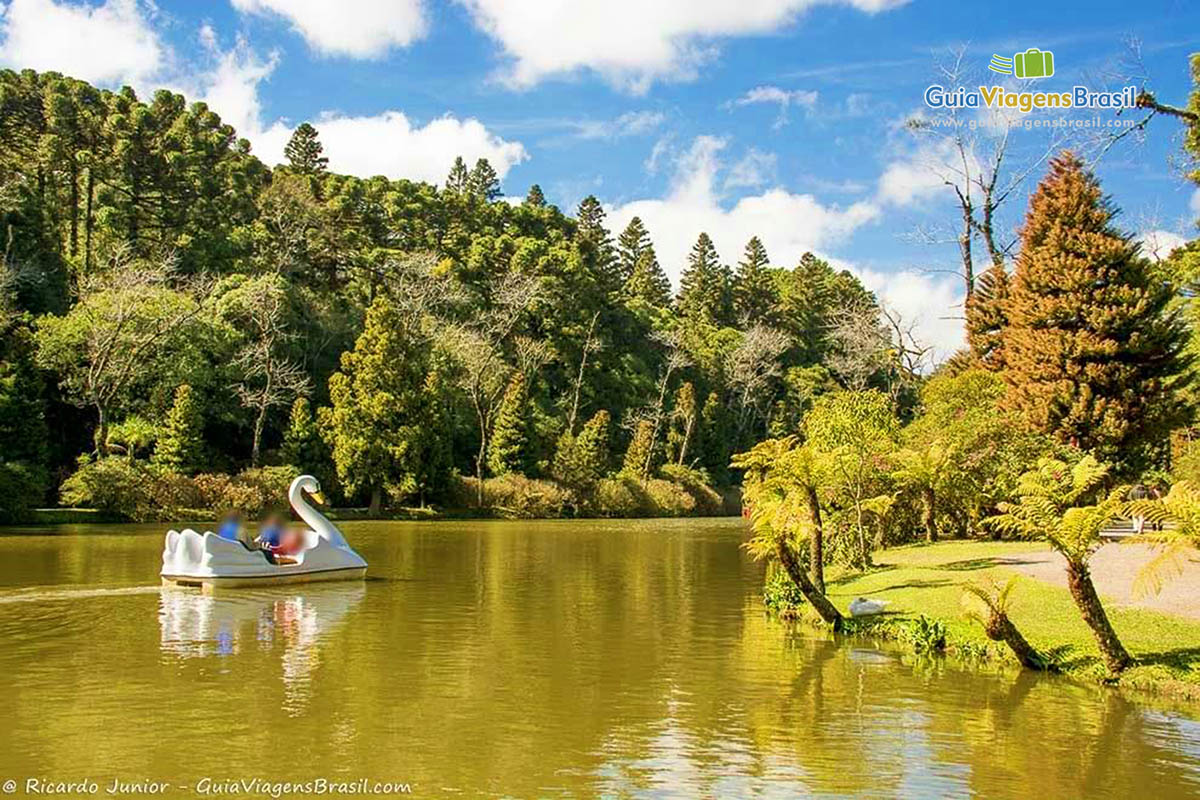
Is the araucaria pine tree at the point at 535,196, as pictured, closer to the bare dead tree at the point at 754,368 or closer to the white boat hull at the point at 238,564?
the bare dead tree at the point at 754,368

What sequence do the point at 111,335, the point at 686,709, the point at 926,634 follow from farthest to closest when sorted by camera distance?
the point at 111,335 → the point at 926,634 → the point at 686,709

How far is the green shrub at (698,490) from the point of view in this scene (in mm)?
65375

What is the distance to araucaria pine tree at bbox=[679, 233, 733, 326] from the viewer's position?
89.9m

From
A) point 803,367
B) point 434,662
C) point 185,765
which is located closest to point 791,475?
point 434,662

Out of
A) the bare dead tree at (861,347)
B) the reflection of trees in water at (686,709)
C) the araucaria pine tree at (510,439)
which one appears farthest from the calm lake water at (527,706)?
the bare dead tree at (861,347)

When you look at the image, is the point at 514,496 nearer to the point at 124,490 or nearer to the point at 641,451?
the point at 641,451

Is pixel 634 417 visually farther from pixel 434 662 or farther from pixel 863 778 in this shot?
pixel 863 778

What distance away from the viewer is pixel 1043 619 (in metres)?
15.2

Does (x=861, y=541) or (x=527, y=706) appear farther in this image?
(x=861, y=541)

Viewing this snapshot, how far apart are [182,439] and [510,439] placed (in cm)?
1810

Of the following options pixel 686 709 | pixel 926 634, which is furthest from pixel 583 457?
pixel 686 709

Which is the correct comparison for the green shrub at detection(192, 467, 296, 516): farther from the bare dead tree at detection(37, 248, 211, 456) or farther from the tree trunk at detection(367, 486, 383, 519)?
the bare dead tree at detection(37, 248, 211, 456)

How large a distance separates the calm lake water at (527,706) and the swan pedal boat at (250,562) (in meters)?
0.60

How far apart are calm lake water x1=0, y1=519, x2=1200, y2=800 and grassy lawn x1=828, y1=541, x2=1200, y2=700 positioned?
0.69 metres
